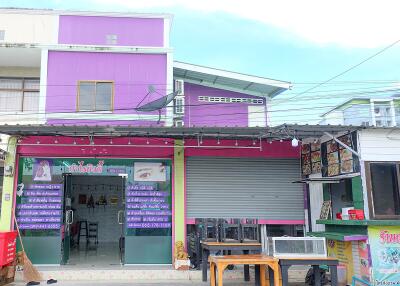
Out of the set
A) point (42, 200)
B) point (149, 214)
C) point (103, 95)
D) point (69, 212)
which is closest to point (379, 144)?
point (149, 214)

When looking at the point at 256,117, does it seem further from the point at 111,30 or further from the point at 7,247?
the point at 7,247

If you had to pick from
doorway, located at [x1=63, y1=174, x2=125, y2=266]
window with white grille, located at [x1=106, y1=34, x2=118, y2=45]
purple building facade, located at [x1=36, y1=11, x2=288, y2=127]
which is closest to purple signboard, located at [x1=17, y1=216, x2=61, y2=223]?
purple building facade, located at [x1=36, y1=11, x2=288, y2=127]

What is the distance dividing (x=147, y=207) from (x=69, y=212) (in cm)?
205

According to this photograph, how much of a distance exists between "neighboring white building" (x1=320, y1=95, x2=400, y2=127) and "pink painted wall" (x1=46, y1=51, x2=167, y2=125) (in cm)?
990

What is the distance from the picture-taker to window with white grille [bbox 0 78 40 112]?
1300 cm

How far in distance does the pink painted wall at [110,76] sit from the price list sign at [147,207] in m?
1.99

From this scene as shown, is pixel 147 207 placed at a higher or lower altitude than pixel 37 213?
higher

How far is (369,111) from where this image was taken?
20188mm

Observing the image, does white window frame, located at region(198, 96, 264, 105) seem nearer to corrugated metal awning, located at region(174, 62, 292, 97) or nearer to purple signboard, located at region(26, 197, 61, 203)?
corrugated metal awning, located at region(174, 62, 292, 97)

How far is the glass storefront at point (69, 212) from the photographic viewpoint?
10547mm

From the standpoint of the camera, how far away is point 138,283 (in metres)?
9.34

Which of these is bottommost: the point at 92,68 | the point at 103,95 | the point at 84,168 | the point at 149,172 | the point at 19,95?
the point at 149,172

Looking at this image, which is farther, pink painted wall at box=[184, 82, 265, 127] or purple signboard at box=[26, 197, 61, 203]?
pink painted wall at box=[184, 82, 265, 127]

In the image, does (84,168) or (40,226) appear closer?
(40,226)
